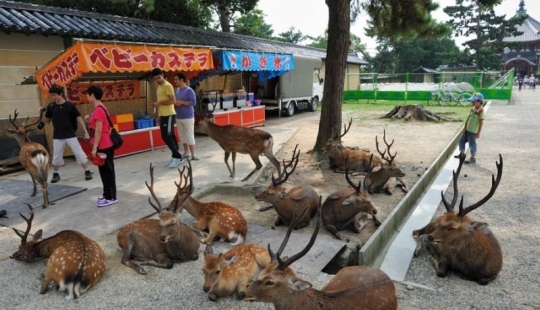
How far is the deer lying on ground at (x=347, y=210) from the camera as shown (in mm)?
4484

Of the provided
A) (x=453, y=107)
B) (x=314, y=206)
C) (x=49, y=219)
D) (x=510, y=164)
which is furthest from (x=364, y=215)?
(x=453, y=107)

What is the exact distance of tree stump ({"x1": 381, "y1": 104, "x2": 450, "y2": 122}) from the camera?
14.3 m

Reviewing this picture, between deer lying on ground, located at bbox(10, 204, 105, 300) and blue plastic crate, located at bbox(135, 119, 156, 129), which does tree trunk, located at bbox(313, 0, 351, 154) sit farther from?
deer lying on ground, located at bbox(10, 204, 105, 300)

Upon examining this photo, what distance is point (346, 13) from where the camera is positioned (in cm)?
788

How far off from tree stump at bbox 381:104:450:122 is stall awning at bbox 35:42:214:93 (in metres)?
9.16

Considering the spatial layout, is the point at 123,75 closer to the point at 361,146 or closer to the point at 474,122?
the point at 361,146

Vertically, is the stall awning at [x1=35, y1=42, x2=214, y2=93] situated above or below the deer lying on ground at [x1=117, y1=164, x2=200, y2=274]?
above

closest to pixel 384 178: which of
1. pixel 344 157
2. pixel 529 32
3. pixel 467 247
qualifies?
pixel 344 157

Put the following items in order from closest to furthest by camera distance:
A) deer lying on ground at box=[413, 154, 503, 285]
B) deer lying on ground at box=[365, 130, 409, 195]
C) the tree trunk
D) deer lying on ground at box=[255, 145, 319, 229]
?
deer lying on ground at box=[413, 154, 503, 285]
deer lying on ground at box=[255, 145, 319, 229]
deer lying on ground at box=[365, 130, 409, 195]
the tree trunk

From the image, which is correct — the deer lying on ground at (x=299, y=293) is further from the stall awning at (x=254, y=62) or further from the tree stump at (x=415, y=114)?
the tree stump at (x=415, y=114)

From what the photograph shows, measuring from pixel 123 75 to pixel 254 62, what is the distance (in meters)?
3.84

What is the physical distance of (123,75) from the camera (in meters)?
9.53

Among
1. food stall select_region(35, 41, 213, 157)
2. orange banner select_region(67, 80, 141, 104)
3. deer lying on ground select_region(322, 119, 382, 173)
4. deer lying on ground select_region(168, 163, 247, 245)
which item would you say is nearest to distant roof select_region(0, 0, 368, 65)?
food stall select_region(35, 41, 213, 157)

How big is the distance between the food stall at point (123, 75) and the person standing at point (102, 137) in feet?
7.00
